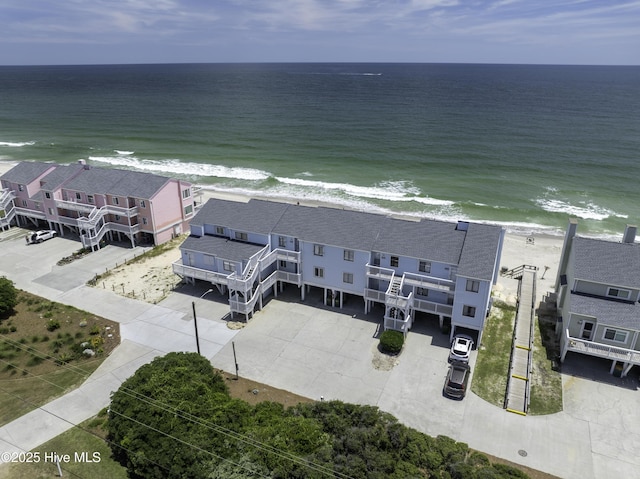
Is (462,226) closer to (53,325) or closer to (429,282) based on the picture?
(429,282)

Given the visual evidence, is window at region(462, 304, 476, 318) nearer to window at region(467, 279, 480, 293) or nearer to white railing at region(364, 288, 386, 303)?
window at region(467, 279, 480, 293)

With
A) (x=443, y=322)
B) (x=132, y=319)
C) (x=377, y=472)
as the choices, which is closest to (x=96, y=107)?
(x=132, y=319)

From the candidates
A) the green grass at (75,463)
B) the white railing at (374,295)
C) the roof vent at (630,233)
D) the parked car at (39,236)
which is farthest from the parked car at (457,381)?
the parked car at (39,236)

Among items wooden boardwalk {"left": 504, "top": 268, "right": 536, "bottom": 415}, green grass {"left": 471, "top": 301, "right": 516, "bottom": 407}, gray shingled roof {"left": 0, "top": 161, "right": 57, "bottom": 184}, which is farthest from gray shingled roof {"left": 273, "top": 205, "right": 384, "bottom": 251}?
gray shingled roof {"left": 0, "top": 161, "right": 57, "bottom": 184}

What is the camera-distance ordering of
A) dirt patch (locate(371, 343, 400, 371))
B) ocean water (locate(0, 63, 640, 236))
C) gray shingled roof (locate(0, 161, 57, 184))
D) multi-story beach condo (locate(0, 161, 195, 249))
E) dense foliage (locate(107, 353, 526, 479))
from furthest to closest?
1. ocean water (locate(0, 63, 640, 236))
2. gray shingled roof (locate(0, 161, 57, 184))
3. multi-story beach condo (locate(0, 161, 195, 249))
4. dirt patch (locate(371, 343, 400, 371))
5. dense foliage (locate(107, 353, 526, 479))

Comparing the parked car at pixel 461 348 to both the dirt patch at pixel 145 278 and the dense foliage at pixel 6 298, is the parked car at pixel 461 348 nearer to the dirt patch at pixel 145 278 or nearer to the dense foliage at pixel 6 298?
the dirt patch at pixel 145 278

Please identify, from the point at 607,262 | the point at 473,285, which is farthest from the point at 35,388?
the point at 607,262
